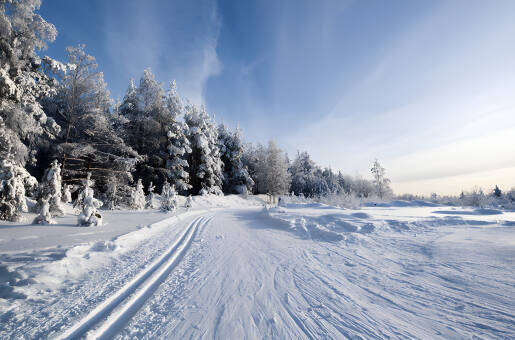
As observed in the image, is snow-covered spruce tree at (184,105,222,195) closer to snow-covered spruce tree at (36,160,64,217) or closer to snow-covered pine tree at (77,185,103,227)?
snow-covered spruce tree at (36,160,64,217)

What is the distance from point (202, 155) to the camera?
31.0 metres

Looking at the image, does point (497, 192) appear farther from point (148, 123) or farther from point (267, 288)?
point (148, 123)

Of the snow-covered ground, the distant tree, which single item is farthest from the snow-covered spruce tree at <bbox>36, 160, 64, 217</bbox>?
the distant tree

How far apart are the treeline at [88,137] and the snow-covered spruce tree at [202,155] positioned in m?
0.16

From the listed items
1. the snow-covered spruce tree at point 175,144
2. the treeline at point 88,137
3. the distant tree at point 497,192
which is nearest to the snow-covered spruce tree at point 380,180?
the treeline at point 88,137

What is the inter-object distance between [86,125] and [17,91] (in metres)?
9.52

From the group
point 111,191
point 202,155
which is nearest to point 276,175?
point 202,155

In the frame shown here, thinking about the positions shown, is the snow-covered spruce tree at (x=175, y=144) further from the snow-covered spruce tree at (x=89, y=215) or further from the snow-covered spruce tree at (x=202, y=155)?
the snow-covered spruce tree at (x=89, y=215)

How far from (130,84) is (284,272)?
101 feet

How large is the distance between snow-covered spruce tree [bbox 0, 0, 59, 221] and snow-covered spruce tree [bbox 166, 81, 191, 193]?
16297mm

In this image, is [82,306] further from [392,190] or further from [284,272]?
[392,190]

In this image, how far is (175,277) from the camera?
3.49 m

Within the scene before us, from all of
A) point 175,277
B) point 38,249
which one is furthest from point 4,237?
point 175,277

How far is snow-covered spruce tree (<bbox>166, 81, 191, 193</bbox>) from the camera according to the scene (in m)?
25.9
